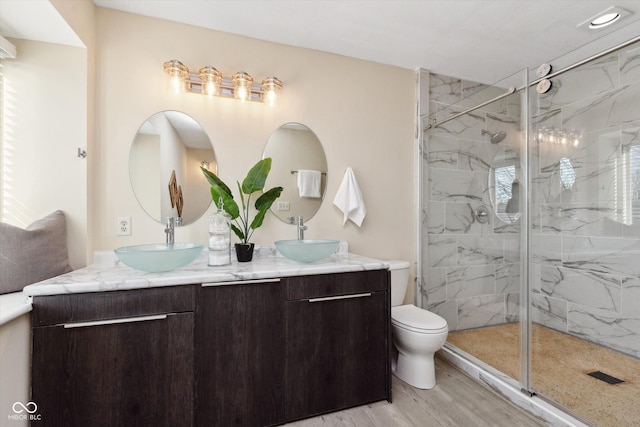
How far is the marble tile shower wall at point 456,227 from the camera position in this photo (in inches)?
101

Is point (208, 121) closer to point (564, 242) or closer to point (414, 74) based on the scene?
point (414, 74)

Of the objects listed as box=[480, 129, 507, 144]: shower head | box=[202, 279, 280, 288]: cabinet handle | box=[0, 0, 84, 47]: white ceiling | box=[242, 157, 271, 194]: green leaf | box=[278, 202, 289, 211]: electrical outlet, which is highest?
box=[0, 0, 84, 47]: white ceiling

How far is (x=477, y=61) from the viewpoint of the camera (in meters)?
2.55

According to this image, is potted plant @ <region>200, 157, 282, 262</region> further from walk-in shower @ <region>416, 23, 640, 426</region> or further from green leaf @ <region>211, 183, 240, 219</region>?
walk-in shower @ <region>416, 23, 640, 426</region>

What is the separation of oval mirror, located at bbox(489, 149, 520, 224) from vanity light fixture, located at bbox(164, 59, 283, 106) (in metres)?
1.72

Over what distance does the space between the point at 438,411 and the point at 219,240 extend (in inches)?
63.5

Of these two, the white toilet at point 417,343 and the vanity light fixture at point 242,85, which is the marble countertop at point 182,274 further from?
the vanity light fixture at point 242,85

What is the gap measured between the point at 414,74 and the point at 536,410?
256cm

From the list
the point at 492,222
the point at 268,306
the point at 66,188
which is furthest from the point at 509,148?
the point at 66,188

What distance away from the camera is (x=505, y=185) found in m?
2.27

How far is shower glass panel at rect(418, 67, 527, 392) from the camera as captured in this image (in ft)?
7.51

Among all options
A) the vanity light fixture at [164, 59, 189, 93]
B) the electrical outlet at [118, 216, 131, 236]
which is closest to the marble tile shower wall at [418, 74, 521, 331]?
the vanity light fixture at [164, 59, 189, 93]

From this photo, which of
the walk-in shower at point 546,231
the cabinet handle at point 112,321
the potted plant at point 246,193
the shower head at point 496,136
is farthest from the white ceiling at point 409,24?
the cabinet handle at point 112,321

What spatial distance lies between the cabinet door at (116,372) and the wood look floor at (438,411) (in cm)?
69
